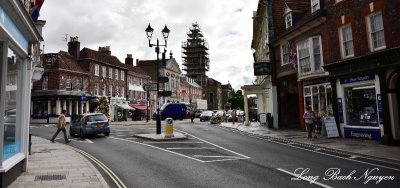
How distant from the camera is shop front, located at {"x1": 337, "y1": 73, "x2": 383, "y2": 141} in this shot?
53.4 ft

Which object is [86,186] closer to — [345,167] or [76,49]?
[345,167]

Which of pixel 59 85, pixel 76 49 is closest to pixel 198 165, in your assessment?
pixel 59 85

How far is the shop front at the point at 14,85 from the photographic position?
7312 mm

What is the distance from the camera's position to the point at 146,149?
595 inches

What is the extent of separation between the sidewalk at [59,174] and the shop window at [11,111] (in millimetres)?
822

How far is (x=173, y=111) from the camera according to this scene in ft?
184

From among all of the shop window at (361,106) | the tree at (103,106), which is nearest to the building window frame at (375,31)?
the shop window at (361,106)

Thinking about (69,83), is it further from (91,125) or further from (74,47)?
(91,125)

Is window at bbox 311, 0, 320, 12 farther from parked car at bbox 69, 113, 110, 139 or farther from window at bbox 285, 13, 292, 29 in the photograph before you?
parked car at bbox 69, 113, 110, 139

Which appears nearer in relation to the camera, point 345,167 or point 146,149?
point 345,167

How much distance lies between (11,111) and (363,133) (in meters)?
16.1

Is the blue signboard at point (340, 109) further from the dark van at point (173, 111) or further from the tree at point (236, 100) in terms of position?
the tree at point (236, 100)

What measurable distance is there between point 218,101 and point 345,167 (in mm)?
112639

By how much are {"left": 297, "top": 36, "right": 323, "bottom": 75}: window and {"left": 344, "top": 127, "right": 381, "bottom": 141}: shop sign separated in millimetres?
4839
